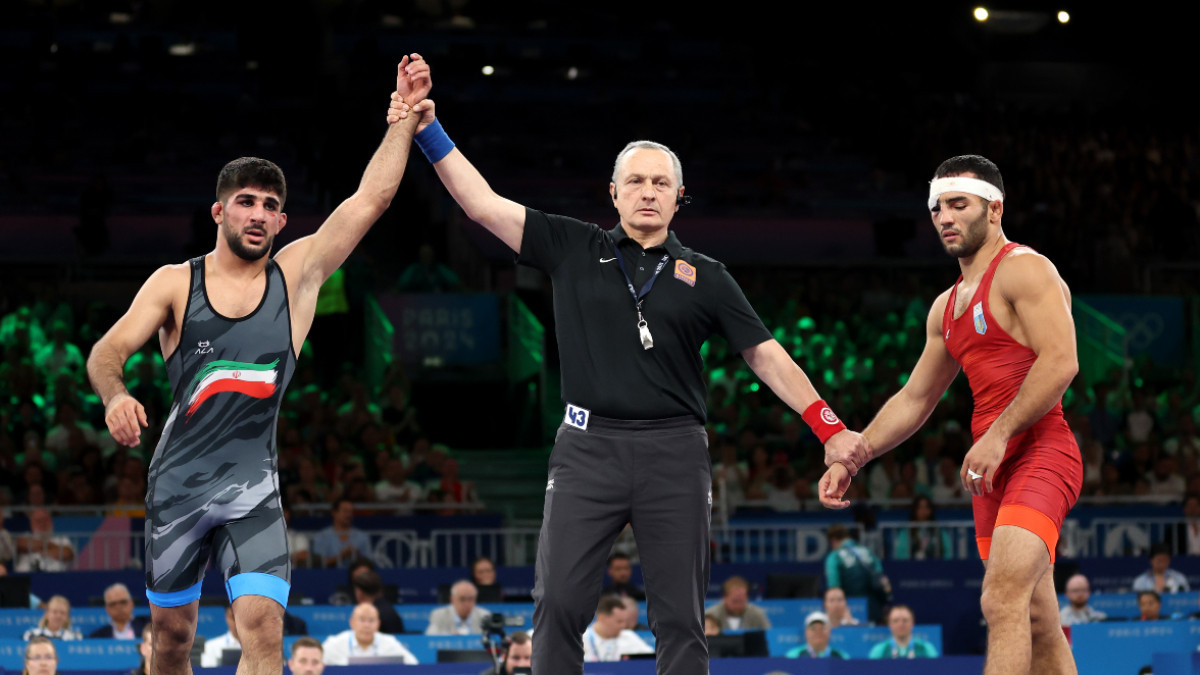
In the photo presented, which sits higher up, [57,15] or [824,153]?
[57,15]

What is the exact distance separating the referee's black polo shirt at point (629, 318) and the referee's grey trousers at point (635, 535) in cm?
10

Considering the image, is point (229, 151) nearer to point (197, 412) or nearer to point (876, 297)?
point (876, 297)

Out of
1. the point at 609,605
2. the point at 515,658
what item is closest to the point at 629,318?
the point at 515,658

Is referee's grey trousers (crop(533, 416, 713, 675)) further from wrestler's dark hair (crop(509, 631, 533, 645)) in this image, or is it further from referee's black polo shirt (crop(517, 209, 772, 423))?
wrestler's dark hair (crop(509, 631, 533, 645))

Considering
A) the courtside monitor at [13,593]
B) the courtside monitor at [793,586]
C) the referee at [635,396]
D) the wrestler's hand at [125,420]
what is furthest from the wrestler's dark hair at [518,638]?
the wrestler's hand at [125,420]

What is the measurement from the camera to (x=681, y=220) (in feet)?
72.2

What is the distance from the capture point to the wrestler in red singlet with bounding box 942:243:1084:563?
577cm

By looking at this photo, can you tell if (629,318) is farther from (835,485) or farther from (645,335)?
(835,485)

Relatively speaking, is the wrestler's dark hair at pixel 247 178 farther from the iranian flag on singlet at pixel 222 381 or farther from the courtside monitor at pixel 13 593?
the courtside monitor at pixel 13 593

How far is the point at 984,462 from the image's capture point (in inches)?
225

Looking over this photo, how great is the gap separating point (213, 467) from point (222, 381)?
316 millimetres

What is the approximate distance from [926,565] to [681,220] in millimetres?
9034

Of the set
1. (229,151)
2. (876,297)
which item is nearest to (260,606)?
(876,297)

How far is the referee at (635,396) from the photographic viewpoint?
17.4 ft
